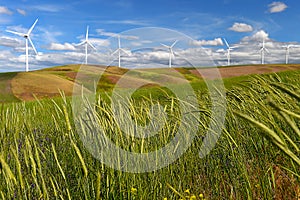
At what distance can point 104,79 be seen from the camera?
50688mm

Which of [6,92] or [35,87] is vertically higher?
[35,87]

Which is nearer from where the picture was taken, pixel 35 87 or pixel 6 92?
pixel 35 87

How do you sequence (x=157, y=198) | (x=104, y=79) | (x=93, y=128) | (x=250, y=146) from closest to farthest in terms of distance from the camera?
(x=157, y=198) → (x=93, y=128) → (x=250, y=146) → (x=104, y=79)

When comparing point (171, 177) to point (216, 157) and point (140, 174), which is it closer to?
point (140, 174)

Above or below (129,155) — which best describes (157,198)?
below

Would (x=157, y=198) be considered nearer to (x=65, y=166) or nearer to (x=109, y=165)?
(x=109, y=165)

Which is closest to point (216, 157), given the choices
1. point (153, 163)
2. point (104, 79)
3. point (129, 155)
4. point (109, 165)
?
point (153, 163)

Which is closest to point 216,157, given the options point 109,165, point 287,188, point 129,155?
point 287,188

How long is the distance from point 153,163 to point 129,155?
22cm

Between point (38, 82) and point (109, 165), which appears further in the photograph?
point (38, 82)

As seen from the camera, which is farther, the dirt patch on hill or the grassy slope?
the dirt patch on hill

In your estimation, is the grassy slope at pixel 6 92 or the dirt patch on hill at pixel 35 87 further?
the dirt patch on hill at pixel 35 87

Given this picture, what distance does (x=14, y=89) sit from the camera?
36.5 metres

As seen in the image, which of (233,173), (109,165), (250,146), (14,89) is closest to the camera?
(109,165)
